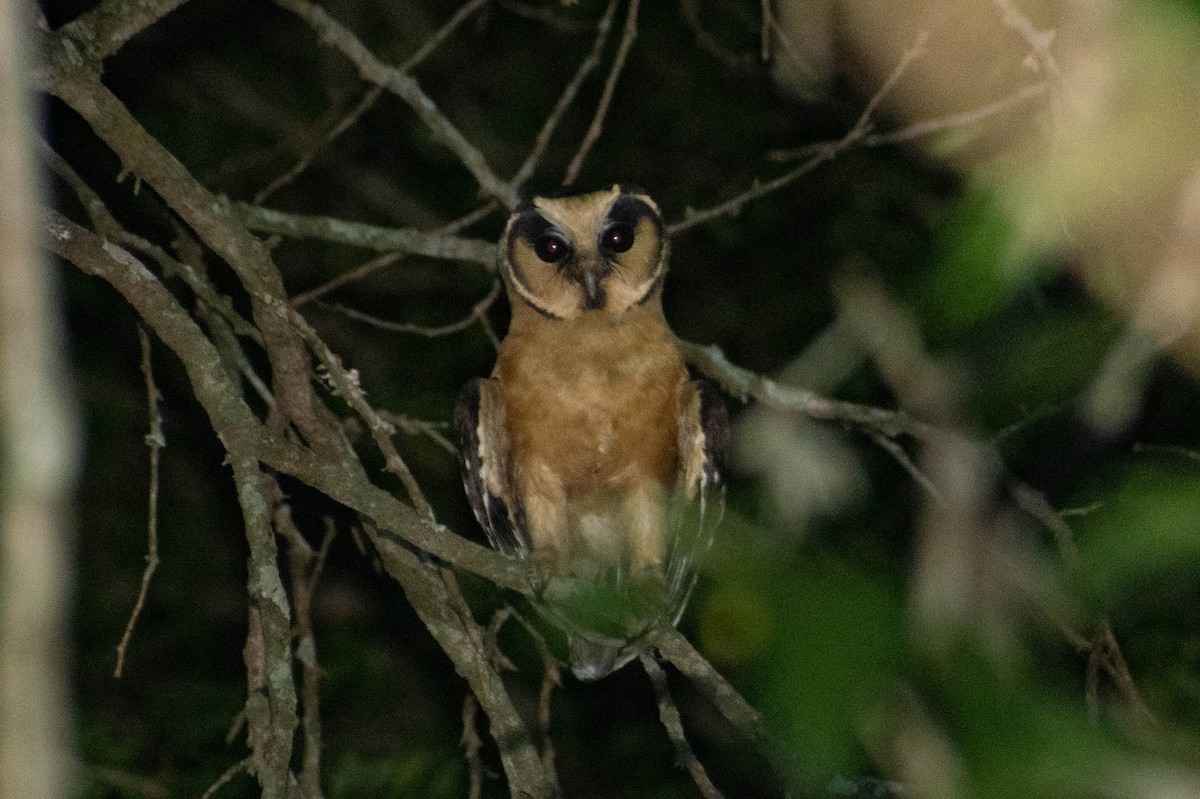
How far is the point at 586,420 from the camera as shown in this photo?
171 inches

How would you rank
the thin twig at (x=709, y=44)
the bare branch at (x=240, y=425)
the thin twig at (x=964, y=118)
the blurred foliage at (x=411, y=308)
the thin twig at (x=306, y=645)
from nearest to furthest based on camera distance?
the bare branch at (x=240, y=425), the thin twig at (x=306, y=645), the thin twig at (x=964, y=118), the thin twig at (x=709, y=44), the blurred foliage at (x=411, y=308)

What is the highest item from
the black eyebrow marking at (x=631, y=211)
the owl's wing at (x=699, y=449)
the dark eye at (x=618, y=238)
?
the black eyebrow marking at (x=631, y=211)

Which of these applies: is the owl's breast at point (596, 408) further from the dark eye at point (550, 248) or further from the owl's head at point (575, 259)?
the dark eye at point (550, 248)

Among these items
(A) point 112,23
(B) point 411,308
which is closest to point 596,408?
(A) point 112,23

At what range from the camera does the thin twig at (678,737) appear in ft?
9.12

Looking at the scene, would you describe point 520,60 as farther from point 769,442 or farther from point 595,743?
point 769,442

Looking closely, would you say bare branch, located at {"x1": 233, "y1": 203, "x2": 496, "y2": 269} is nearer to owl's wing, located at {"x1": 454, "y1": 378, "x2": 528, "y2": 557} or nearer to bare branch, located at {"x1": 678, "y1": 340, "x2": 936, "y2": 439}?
owl's wing, located at {"x1": 454, "y1": 378, "x2": 528, "y2": 557}

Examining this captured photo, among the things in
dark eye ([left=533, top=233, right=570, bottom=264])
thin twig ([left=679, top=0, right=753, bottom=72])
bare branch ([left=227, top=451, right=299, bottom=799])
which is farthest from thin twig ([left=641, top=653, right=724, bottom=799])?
thin twig ([left=679, top=0, right=753, bottom=72])

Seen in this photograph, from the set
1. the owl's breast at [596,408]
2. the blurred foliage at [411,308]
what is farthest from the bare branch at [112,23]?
the owl's breast at [596,408]

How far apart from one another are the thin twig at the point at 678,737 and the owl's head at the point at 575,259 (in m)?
1.42

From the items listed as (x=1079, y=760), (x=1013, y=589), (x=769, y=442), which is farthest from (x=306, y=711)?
(x=1079, y=760)

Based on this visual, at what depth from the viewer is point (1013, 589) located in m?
1.30

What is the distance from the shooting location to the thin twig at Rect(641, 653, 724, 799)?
9.12ft

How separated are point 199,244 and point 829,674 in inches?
157
